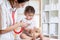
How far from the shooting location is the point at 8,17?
1217 mm

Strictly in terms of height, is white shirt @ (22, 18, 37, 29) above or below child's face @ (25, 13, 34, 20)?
below

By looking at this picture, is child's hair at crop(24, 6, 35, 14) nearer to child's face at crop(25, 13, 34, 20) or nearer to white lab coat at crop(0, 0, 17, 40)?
child's face at crop(25, 13, 34, 20)

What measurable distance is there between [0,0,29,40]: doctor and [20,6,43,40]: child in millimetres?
65

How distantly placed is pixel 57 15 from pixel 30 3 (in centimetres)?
30

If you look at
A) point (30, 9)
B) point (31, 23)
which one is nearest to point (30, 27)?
point (31, 23)

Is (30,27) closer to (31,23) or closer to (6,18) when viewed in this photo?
(31,23)

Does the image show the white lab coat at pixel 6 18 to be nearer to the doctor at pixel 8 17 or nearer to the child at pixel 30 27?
the doctor at pixel 8 17

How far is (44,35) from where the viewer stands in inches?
50.3

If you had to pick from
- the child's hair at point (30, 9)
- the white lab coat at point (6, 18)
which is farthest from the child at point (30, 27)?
the white lab coat at point (6, 18)

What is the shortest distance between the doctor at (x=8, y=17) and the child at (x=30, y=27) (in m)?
0.06

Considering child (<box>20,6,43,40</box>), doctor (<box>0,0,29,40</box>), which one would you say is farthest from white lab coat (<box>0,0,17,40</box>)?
child (<box>20,6,43,40</box>)

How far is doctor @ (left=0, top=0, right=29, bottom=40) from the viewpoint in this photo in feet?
3.95

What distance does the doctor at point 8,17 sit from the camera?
1.21m

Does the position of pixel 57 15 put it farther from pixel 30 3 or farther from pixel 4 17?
pixel 4 17
